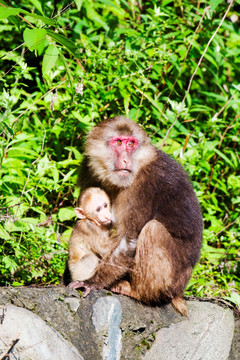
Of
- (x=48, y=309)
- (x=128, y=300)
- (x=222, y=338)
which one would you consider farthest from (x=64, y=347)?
(x=222, y=338)

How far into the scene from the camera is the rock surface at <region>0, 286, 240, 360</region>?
3.36 meters

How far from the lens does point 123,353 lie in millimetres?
4066

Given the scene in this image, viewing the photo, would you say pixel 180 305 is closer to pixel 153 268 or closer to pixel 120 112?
pixel 153 268

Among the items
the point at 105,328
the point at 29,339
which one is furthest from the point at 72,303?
the point at 29,339

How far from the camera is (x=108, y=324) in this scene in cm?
393

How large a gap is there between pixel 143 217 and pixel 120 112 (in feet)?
6.89

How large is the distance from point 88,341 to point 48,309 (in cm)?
38

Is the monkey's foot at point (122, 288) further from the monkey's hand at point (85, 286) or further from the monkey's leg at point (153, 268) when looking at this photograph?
the monkey's hand at point (85, 286)

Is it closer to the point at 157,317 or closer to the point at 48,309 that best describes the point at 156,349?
the point at 157,317

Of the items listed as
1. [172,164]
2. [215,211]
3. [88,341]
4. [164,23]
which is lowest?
[215,211]

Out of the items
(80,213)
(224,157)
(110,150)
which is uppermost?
(110,150)

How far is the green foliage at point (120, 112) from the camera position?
5340mm

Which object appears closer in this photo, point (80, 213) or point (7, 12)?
point (7, 12)

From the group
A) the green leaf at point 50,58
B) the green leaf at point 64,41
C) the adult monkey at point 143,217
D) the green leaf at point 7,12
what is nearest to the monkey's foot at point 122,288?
the adult monkey at point 143,217
